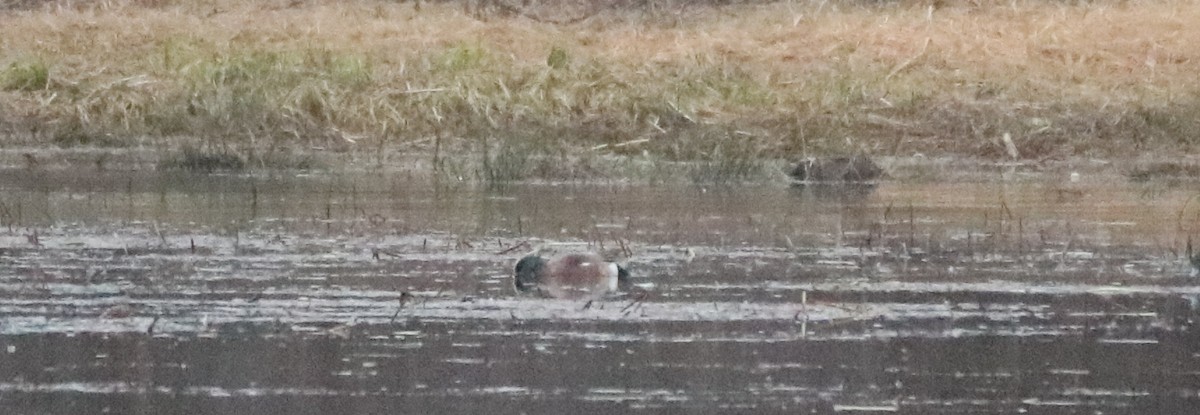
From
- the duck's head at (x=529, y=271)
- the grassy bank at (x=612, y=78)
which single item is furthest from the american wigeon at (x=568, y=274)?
the grassy bank at (x=612, y=78)

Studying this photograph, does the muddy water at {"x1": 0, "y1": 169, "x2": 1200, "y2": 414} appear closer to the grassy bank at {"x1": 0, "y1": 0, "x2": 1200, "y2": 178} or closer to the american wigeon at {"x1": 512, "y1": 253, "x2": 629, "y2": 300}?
the american wigeon at {"x1": 512, "y1": 253, "x2": 629, "y2": 300}

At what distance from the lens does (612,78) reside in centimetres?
1353

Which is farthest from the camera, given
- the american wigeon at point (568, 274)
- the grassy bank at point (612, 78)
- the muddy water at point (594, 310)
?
the grassy bank at point (612, 78)

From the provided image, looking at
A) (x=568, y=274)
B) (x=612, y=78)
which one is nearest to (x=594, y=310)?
(x=568, y=274)

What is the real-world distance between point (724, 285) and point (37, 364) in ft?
7.68

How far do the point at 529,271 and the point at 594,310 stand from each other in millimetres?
618

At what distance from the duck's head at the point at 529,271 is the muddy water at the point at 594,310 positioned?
0.16 ft

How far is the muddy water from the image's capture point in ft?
15.2

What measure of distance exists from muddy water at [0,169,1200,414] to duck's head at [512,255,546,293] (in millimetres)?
48

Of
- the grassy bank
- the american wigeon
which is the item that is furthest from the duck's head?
the grassy bank

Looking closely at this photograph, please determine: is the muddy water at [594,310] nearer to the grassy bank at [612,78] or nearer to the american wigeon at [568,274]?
the american wigeon at [568,274]

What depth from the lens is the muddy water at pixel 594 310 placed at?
Answer: 462 cm

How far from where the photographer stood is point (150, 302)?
589 centimetres

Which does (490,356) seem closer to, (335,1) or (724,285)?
(724,285)
